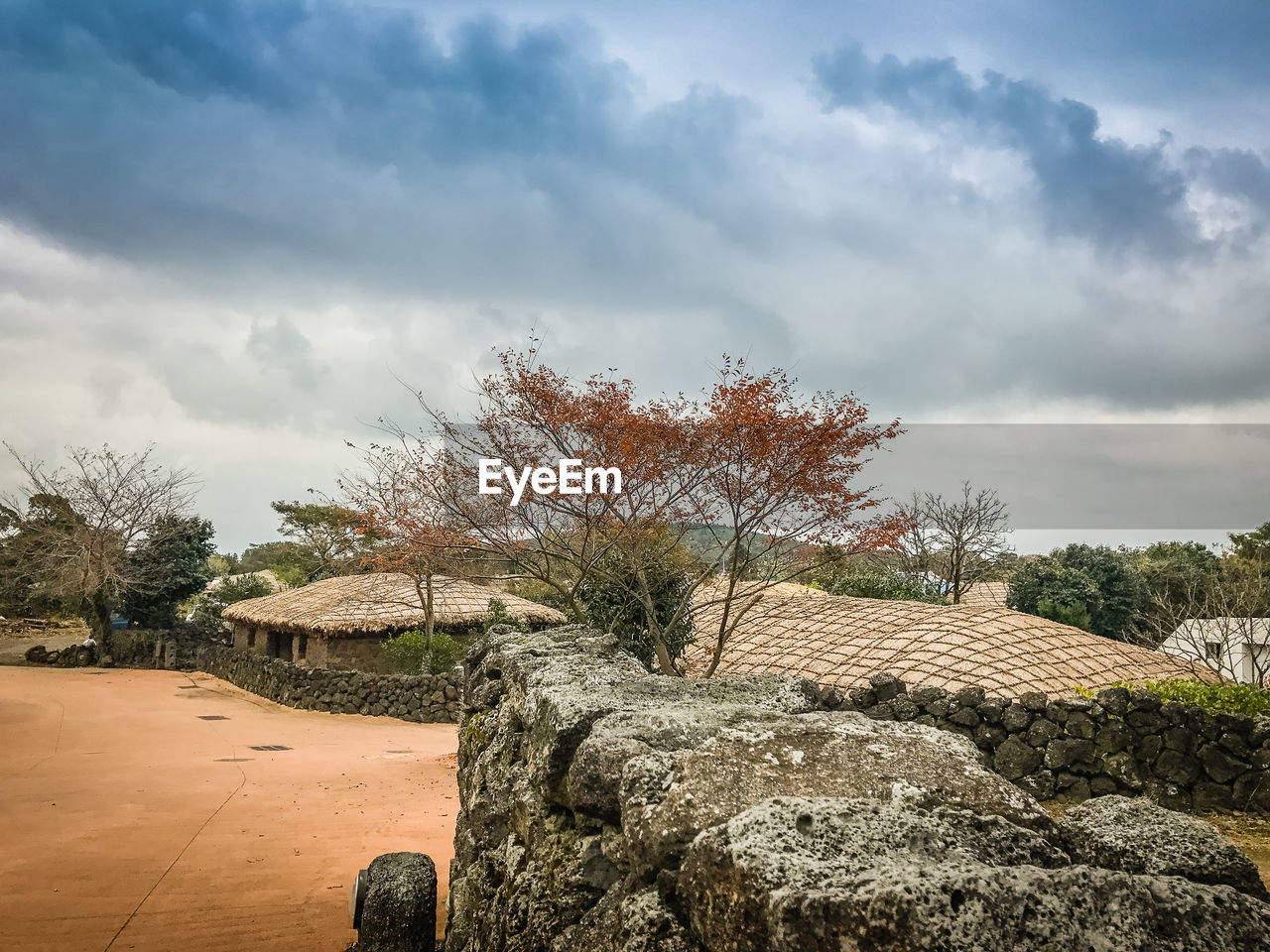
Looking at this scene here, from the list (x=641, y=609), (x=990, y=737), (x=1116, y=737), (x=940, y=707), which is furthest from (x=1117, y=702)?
(x=641, y=609)

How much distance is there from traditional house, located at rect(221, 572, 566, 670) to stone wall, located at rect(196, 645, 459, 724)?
3.13 feet

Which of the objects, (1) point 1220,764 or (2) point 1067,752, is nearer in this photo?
(1) point 1220,764

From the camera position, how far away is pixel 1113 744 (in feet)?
31.0

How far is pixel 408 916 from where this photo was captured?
491cm

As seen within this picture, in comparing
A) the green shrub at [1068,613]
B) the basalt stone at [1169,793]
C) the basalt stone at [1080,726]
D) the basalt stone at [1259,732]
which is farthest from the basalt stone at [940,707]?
the green shrub at [1068,613]

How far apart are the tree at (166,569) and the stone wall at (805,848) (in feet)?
112

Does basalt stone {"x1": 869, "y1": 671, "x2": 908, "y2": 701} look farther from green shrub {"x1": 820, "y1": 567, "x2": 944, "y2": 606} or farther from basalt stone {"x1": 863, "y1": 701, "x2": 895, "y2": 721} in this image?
green shrub {"x1": 820, "y1": 567, "x2": 944, "y2": 606}

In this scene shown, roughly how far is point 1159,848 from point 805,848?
3.19 feet

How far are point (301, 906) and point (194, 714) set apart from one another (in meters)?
15.8

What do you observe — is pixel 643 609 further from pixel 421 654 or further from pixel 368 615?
pixel 368 615

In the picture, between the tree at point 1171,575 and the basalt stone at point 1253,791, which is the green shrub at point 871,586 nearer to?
the tree at point 1171,575

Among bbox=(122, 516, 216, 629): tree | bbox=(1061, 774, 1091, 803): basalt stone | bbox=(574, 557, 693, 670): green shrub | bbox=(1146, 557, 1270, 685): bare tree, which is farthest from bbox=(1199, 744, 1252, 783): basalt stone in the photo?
bbox=(122, 516, 216, 629): tree

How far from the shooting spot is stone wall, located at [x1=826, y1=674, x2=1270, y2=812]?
29.3 feet

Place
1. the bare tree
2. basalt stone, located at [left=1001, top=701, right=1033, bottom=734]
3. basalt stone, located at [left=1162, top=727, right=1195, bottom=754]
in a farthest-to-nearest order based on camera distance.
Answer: the bare tree, basalt stone, located at [left=1001, top=701, right=1033, bottom=734], basalt stone, located at [left=1162, top=727, right=1195, bottom=754]
